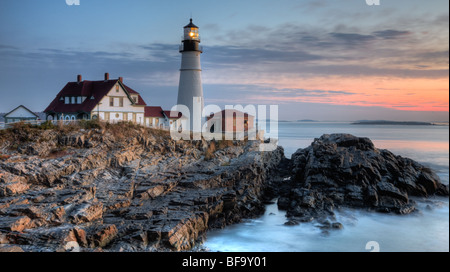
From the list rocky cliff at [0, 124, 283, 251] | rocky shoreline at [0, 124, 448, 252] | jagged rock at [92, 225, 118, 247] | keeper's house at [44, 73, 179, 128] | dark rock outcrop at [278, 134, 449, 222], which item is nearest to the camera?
jagged rock at [92, 225, 118, 247]

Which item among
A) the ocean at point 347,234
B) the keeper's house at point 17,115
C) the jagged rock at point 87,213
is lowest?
the ocean at point 347,234

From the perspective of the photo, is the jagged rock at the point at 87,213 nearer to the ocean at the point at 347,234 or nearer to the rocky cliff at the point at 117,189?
the rocky cliff at the point at 117,189

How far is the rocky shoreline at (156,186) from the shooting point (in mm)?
11844

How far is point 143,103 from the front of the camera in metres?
30.3

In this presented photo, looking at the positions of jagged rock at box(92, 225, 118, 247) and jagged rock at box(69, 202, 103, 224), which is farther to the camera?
jagged rock at box(69, 202, 103, 224)

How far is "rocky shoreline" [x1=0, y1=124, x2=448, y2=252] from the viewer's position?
11.8 m

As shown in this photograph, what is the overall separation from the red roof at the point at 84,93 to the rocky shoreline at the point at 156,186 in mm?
6154

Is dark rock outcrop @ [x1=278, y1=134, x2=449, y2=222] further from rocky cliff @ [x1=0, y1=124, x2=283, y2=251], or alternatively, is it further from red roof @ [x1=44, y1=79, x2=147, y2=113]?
red roof @ [x1=44, y1=79, x2=147, y2=113]

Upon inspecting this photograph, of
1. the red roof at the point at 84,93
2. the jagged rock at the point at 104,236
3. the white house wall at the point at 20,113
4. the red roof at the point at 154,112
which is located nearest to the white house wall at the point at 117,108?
the red roof at the point at 84,93

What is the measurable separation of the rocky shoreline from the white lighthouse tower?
6758mm

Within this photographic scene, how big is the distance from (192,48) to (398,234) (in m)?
20.1

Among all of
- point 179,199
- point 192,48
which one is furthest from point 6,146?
point 192,48

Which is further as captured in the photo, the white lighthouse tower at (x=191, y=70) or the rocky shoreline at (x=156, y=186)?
the white lighthouse tower at (x=191, y=70)

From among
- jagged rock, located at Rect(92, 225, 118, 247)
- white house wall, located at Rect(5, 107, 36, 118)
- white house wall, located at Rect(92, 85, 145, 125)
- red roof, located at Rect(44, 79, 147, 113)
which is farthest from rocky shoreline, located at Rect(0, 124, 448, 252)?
white house wall, located at Rect(5, 107, 36, 118)
